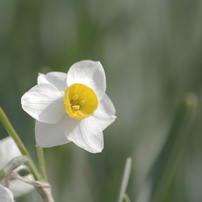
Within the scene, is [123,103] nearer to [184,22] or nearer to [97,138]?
[184,22]

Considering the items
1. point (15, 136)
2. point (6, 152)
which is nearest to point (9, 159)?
point (6, 152)

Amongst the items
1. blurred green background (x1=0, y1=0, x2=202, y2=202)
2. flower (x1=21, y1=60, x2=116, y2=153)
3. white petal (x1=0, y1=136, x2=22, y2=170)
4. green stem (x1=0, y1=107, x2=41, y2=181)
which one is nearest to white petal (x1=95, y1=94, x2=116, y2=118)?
flower (x1=21, y1=60, x2=116, y2=153)

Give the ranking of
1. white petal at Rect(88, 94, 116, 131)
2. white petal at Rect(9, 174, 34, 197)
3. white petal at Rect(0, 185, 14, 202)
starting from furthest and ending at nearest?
1. white petal at Rect(9, 174, 34, 197)
2. white petal at Rect(88, 94, 116, 131)
3. white petal at Rect(0, 185, 14, 202)

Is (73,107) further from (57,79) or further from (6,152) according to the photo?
(6,152)

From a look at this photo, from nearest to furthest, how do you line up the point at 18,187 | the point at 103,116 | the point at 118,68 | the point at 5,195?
the point at 5,195
the point at 103,116
the point at 18,187
the point at 118,68

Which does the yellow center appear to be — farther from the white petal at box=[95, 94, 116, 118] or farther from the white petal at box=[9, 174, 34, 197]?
the white petal at box=[9, 174, 34, 197]

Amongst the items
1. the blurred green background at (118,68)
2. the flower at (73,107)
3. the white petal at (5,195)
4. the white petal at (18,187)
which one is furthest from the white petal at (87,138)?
the blurred green background at (118,68)

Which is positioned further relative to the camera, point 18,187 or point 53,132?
point 18,187
